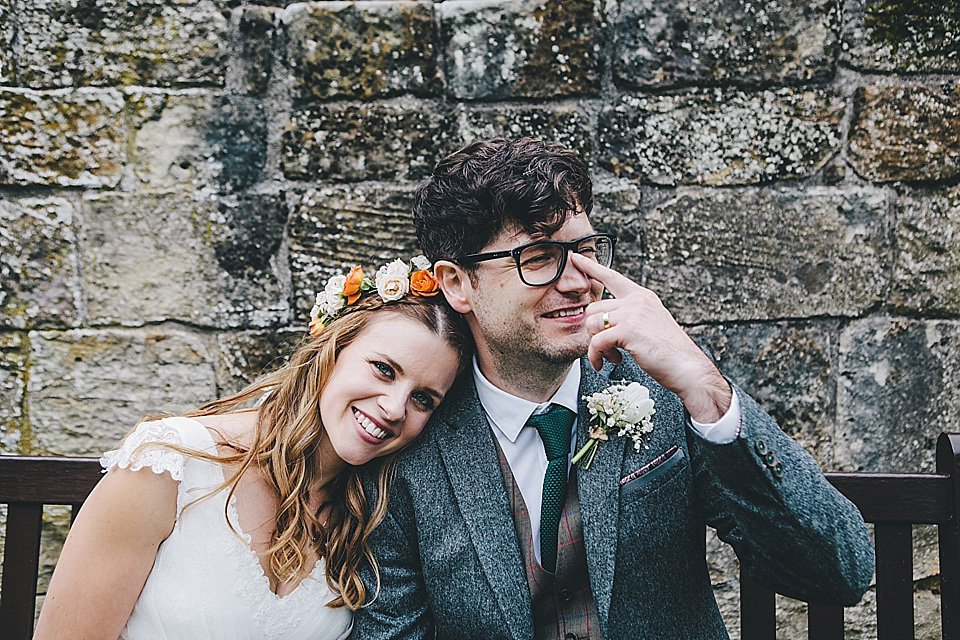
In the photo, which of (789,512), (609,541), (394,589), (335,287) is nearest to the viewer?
(789,512)

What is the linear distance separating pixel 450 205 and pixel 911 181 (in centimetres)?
155

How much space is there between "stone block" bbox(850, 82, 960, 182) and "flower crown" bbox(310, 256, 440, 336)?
56.6 inches

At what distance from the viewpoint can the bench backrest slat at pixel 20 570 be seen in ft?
6.83

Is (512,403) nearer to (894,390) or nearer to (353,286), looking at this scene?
(353,286)

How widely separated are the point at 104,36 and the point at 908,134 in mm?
2520

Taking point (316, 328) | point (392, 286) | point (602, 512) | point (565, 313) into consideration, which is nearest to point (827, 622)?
point (602, 512)

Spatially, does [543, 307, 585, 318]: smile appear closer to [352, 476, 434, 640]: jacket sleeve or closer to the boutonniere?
the boutonniere

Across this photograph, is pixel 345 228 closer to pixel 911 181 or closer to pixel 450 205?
pixel 450 205

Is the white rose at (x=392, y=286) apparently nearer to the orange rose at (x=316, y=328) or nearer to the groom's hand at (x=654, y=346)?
the orange rose at (x=316, y=328)

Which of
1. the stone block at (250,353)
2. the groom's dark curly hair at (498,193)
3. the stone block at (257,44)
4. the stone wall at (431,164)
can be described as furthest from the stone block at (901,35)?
the stone block at (250,353)

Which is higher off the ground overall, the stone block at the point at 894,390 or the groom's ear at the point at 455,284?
the groom's ear at the point at 455,284

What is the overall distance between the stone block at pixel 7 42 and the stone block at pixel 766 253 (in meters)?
2.03

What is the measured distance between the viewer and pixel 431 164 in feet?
8.57

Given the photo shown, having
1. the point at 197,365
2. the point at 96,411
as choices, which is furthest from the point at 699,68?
the point at 96,411
